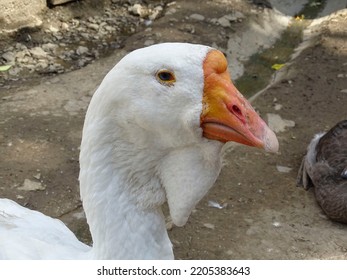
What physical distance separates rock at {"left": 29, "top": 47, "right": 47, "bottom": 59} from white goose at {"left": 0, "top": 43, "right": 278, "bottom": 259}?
370 cm

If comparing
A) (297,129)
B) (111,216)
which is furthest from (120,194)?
(297,129)

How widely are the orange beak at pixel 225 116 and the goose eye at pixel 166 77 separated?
4.0 inches

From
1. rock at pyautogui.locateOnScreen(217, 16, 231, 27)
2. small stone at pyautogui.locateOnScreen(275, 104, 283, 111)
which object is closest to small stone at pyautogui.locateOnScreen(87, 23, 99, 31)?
rock at pyautogui.locateOnScreen(217, 16, 231, 27)

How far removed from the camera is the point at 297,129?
498 centimetres

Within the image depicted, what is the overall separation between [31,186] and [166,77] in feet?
8.05

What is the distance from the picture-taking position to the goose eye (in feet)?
6.08

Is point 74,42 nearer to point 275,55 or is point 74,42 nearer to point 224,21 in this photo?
point 224,21

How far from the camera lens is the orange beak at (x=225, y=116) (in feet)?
6.10

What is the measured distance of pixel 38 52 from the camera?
5664mm

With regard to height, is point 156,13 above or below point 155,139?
below

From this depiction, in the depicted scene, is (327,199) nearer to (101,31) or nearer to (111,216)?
(111,216)

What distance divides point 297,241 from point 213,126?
218cm

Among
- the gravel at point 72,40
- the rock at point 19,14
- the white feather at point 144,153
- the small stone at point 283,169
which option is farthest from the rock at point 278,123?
the white feather at point 144,153

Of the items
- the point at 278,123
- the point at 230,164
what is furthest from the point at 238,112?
the point at 278,123
